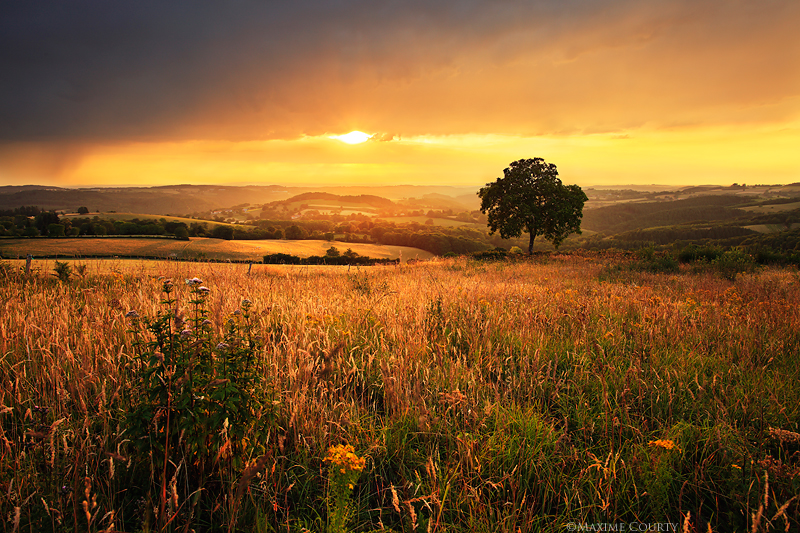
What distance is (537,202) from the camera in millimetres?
37125

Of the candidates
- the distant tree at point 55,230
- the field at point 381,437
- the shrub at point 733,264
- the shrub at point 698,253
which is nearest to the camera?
the field at point 381,437

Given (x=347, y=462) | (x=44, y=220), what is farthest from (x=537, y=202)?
(x=44, y=220)

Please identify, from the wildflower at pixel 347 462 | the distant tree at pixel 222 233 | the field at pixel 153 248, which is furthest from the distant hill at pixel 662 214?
the wildflower at pixel 347 462

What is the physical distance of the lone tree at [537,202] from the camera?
36.1m

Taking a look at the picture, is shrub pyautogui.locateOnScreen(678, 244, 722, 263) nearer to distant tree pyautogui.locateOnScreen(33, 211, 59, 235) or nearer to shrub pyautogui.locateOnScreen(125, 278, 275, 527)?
shrub pyautogui.locateOnScreen(125, 278, 275, 527)

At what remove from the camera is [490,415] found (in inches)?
117

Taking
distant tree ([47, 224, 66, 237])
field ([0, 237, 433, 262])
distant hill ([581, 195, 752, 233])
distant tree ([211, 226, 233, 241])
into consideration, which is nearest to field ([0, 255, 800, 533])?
field ([0, 237, 433, 262])

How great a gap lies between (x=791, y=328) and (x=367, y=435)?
23.8 ft

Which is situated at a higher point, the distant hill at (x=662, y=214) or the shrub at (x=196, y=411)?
the distant hill at (x=662, y=214)

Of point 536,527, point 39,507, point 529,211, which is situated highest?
point 529,211

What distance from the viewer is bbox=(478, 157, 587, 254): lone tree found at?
119 feet

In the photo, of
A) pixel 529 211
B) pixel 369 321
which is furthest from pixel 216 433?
pixel 529 211

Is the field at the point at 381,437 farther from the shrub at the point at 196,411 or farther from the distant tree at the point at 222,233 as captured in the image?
the distant tree at the point at 222,233

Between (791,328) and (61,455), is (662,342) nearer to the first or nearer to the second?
(791,328)
